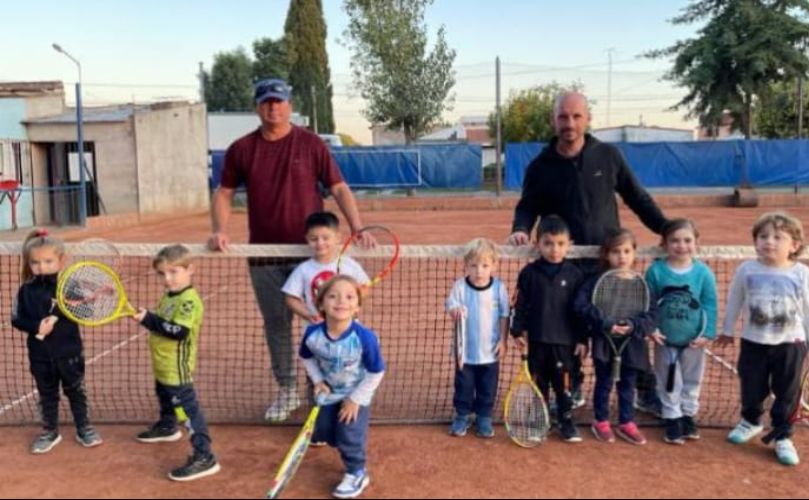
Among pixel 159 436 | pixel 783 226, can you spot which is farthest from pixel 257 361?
pixel 783 226

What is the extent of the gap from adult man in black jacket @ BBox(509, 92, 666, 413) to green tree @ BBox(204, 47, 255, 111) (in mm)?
68068

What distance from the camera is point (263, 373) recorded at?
262 inches

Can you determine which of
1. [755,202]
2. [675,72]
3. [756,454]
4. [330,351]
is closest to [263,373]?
[330,351]

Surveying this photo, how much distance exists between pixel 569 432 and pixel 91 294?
3.04m

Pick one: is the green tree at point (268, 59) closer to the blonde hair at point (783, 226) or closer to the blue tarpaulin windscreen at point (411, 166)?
the blue tarpaulin windscreen at point (411, 166)

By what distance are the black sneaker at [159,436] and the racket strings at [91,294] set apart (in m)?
0.88

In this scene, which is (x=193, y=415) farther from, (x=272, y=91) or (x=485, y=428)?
(x=272, y=91)

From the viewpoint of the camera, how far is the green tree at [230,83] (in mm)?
70500

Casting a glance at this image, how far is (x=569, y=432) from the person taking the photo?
4.81m

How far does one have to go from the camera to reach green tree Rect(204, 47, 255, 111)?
70500 millimetres

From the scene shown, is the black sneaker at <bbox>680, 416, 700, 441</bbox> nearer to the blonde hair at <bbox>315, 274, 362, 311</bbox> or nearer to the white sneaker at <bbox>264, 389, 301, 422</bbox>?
→ the blonde hair at <bbox>315, 274, 362, 311</bbox>

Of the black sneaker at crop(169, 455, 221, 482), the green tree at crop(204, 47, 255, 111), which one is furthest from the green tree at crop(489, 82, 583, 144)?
the black sneaker at crop(169, 455, 221, 482)

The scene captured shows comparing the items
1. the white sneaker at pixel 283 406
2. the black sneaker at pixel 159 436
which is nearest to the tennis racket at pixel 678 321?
the white sneaker at pixel 283 406

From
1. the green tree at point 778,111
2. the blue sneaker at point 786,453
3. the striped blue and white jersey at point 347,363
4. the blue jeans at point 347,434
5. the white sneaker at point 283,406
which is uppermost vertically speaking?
the green tree at point 778,111
